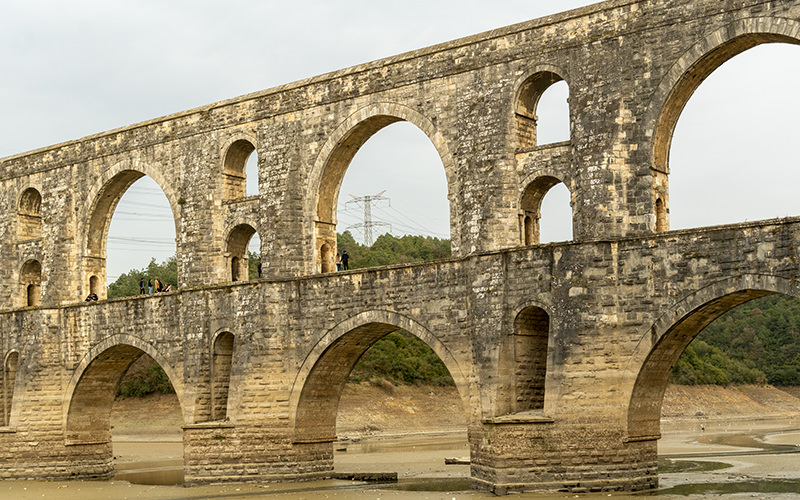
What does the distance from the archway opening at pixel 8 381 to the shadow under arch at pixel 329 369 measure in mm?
10814

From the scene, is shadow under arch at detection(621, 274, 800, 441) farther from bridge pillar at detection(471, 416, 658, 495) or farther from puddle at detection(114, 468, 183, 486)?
puddle at detection(114, 468, 183, 486)

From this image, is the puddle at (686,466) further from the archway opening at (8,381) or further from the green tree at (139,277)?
the green tree at (139,277)

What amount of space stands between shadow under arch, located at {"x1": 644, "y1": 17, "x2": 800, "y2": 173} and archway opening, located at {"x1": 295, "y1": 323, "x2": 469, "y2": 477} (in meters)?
7.49

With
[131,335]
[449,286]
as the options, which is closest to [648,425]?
[449,286]

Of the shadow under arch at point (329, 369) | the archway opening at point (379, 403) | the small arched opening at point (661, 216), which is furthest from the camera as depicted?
the archway opening at point (379, 403)

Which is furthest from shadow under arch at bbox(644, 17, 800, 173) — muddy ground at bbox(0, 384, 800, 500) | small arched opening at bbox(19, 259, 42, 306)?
small arched opening at bbox(19, 259, 42, 306)

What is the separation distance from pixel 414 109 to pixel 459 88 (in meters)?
1.36

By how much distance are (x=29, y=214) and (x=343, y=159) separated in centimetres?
1243

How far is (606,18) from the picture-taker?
2100cm

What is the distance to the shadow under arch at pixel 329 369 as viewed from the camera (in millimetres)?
23609

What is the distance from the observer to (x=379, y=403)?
1783 inches

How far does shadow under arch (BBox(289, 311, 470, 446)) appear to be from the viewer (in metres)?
23.6

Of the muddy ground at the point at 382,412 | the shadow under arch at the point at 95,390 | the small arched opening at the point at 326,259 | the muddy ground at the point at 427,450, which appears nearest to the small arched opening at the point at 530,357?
the muddy ground at the point at 427,450

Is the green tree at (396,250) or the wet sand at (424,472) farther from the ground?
the green tree at (396,250)
